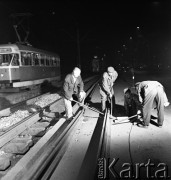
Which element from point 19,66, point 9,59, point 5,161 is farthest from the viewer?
point 19,66

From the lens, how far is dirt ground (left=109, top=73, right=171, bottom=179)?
5062 millimetres

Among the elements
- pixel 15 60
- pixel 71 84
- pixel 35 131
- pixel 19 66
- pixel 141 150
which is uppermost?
pixel 15 60

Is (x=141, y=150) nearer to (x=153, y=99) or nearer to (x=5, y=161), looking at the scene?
(x=153, y=99)

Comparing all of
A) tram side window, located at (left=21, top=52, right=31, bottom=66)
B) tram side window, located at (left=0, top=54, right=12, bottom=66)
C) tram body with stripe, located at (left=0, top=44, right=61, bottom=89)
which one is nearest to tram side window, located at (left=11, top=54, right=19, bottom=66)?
tram body with stripe, located at (left=0, top=44, right=61, bottom=89)

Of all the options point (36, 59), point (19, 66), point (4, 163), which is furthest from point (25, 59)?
point (4, 163)

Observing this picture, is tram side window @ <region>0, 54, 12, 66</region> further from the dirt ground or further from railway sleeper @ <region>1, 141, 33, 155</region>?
railway sleeper @ <region>1, 141, 33, 155</region>

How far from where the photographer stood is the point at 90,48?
7994 centimetres

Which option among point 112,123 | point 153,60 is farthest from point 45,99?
point 153,60

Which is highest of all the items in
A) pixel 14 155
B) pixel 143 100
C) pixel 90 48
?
pixel 90 48

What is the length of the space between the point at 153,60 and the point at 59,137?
2828 inches

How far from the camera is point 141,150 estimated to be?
246 inches

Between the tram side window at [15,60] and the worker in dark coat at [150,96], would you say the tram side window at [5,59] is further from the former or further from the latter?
the worker in dark coat at [150,96]

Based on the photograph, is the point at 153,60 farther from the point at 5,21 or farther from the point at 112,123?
the point at 112,123

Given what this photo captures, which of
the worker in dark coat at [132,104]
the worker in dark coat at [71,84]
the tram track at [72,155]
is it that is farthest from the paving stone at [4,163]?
the worker in dark coat at [132,104]
